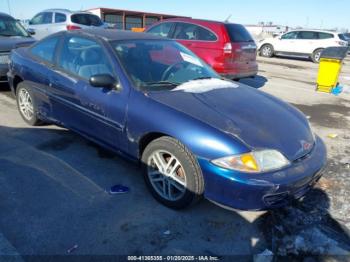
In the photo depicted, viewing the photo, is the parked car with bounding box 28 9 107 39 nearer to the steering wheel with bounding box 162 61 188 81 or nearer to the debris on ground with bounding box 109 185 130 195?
the steering wheel with bounding box 162 61 188 81

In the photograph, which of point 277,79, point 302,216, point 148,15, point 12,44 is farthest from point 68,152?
point 148,15

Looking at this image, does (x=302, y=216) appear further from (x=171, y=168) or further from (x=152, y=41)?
(x=152, y=41)

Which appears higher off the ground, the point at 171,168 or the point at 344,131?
the point at 171,168

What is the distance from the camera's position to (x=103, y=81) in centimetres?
321

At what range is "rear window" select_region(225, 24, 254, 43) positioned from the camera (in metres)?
7.69

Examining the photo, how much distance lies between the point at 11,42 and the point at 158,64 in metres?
4.40

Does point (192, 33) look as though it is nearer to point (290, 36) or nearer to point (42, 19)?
point (42, 19)

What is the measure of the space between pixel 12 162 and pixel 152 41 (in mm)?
2201

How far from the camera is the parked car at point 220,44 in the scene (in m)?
7.51

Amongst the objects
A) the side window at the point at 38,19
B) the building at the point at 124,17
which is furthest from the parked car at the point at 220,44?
the building at the point at 124,17

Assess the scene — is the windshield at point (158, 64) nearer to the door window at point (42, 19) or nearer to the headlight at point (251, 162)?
the headlight at point (251, 162)

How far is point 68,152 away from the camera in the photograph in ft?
13.5

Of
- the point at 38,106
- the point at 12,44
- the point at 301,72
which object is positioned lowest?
the point at 301,72

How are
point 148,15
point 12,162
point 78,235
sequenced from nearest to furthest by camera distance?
point 78,235 < point 12,162 < point 148,15
